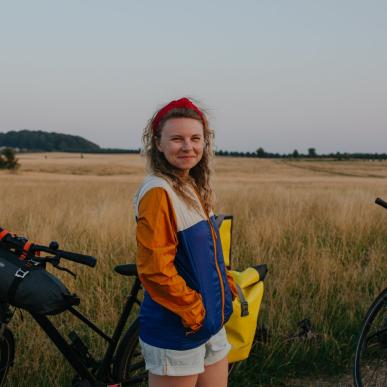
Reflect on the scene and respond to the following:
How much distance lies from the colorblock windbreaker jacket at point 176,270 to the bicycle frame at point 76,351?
24.3 inches

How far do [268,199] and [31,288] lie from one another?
956 centimetres

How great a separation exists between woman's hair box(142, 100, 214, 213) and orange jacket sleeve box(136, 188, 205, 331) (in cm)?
14

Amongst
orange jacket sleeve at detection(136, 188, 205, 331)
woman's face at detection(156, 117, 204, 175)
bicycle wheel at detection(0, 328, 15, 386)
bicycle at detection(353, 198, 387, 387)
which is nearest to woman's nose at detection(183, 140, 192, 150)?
woman's face at detection(156, 117, 204, 175)

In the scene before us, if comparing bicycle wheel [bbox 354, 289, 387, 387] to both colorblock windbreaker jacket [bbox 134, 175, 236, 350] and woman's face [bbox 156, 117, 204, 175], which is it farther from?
woman's face [bbox 156, 117, 204, 175]

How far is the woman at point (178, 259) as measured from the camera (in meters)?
1.85

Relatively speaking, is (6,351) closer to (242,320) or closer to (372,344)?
(242,320)

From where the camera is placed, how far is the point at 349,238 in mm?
7203

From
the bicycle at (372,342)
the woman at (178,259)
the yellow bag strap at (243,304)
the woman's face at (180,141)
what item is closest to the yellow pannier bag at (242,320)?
the yellow bag strap at (243,304)

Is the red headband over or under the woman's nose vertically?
over

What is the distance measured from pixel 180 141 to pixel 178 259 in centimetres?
48

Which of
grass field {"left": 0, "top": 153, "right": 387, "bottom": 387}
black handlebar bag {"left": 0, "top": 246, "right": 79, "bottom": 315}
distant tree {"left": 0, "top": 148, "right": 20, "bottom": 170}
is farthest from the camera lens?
distant tree {"left": 0, "top": 148, "right": 20, "bottom": 170}

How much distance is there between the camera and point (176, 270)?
1.92m

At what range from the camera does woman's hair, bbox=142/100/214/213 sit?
201 centimetres

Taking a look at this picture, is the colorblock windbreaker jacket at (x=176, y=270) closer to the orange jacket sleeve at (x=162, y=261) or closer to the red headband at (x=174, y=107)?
the orange jacket sleeve at (x=162, y=261)
